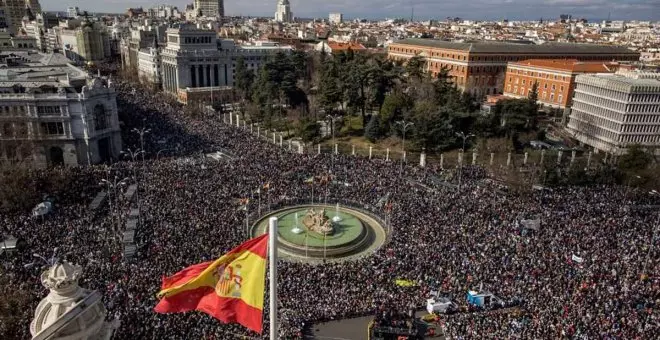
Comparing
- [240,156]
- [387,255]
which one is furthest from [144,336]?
[240,156]

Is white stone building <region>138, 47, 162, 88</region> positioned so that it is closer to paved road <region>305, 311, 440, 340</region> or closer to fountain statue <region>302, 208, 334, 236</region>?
fountain statue <region>302, 208, 334, 236</region>

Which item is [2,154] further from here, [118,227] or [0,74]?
[118,227]

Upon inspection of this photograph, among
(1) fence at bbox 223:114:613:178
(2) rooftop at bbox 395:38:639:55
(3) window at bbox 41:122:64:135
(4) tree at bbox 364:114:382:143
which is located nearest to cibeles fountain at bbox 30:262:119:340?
(1) fence at bbox 223:114:613:178

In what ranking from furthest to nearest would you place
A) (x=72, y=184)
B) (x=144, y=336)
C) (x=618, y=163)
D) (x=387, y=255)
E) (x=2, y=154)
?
1. (x=618, y=163)
2. (x=2, y=154)
3. (x=72, y=184)
4. (x=387, y=255)
5. (x=144, y=336)

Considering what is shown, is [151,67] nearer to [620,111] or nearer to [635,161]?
[620,111]

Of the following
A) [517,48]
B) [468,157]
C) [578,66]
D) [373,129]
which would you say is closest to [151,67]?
[373,129]

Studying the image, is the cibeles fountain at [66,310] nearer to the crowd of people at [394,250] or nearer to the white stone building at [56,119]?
the crowd of people at [394,250]

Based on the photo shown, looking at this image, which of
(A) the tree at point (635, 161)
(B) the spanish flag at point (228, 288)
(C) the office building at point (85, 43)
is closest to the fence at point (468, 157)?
(A) the tree at point (635, 161)
